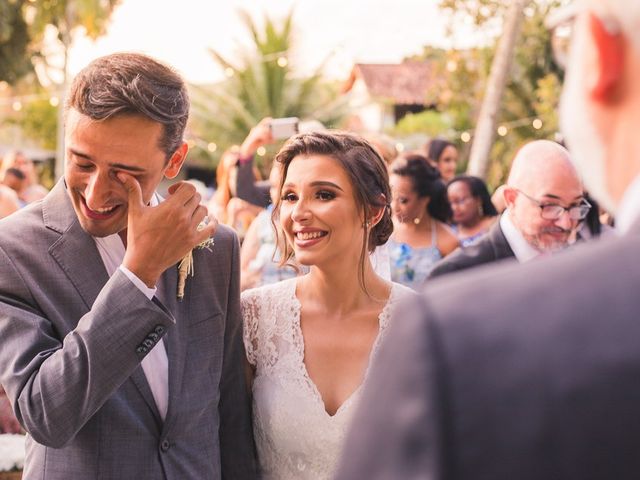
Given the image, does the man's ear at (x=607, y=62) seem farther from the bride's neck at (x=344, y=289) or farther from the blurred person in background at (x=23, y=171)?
the blurred person in background at (x=23, y=171)

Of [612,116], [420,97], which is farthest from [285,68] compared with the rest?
[612,116]

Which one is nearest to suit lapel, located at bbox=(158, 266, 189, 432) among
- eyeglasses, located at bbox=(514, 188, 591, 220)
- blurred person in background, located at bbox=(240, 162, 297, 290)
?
eyeglasses, located at bbox=(514, 188, 591, 220)

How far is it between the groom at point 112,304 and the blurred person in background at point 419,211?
13.4ft

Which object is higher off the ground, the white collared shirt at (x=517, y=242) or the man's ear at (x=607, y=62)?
the man's ear at (x=607, y=62)

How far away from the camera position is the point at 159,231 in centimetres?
240

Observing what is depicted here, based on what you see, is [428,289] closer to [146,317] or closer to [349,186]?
[146,317]

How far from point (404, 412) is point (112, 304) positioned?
163 cm

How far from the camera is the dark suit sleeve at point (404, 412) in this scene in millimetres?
775

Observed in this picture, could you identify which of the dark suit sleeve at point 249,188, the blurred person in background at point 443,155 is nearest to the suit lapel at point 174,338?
the dark suit sleeve at point 249,188

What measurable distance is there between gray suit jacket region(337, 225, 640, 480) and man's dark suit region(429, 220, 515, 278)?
11.5 ft

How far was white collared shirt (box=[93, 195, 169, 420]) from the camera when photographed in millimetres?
2574

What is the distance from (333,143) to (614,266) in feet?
8.88

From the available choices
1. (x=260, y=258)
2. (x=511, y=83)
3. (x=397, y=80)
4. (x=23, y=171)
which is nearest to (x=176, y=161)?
(x=260, y=258)

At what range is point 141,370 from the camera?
253cm
